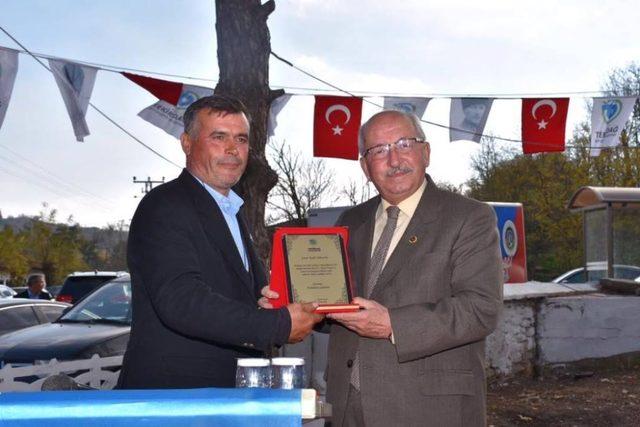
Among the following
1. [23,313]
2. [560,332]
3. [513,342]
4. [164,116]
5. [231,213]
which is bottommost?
[513,342]

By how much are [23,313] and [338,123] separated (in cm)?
601

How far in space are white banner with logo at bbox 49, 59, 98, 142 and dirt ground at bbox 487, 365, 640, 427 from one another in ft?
22.0

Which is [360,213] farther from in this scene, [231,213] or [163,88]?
[163,88]

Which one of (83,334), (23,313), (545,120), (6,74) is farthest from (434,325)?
(545,120)

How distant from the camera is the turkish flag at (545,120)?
14.2 meters

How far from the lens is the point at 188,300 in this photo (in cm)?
267

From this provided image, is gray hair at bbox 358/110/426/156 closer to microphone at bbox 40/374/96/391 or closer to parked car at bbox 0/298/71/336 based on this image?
microphone at bbox 40/374/96/391

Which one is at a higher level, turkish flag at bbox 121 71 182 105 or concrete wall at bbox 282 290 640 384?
turkish flag at bbox 121 71 182 105

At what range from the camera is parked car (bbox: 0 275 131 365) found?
8.28 meters

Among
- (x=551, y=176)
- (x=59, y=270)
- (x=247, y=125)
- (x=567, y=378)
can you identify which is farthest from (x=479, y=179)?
(x=247, y=125)

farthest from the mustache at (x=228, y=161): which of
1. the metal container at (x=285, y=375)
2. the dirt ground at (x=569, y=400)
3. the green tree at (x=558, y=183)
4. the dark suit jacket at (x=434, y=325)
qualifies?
the green tree at (x=558, y=183)

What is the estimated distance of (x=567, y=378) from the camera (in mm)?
9922

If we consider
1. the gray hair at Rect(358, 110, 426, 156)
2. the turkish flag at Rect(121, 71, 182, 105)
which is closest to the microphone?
the gray hair at Rect(358, 110, 426, 156)

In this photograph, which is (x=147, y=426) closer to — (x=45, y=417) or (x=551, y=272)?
(x=45, y=417)
